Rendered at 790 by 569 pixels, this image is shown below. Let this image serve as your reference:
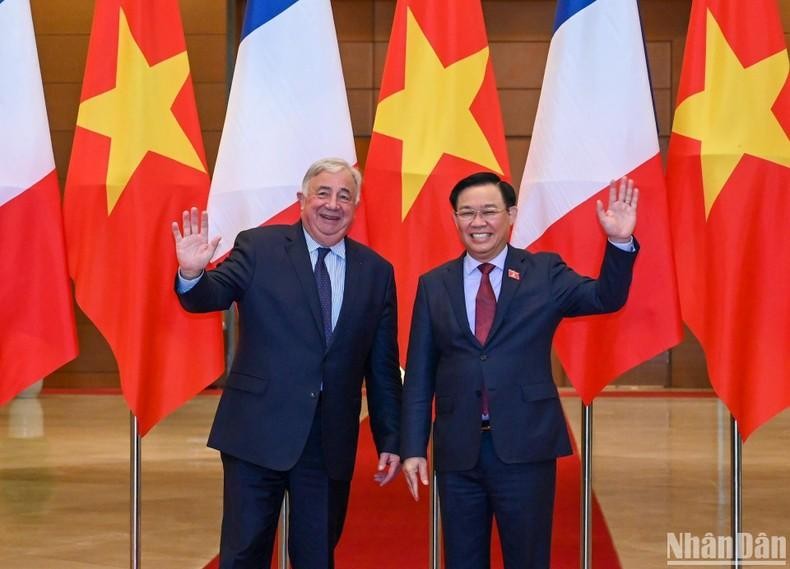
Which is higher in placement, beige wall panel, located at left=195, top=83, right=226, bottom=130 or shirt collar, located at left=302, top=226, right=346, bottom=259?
beige wall panel, located at left=195, top=83, right=226, bottom=130

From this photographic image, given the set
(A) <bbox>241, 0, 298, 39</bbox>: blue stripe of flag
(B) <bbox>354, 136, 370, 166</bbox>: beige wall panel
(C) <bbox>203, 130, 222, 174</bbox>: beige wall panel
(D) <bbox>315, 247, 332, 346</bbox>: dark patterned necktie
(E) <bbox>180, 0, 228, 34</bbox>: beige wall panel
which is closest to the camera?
(D) <bbox>315, 247, 332, 346</bbox>: dark patterned necktie

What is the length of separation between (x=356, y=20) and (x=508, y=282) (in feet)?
35.1

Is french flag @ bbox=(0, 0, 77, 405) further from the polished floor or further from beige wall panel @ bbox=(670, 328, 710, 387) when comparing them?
beige wall panel @ bbox=(670, 328, 710, 387)

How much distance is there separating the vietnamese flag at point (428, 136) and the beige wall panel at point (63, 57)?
1004 centimetres

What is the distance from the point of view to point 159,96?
386cm

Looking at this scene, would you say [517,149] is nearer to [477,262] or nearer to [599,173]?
[599,173]

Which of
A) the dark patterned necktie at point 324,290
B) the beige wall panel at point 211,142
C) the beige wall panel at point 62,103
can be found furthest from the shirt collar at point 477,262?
the beige wall panel at point 62,103

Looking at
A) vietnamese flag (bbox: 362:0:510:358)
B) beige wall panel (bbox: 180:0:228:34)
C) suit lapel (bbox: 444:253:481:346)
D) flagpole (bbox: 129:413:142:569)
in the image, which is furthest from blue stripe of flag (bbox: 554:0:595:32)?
beige wall panel (bbox: 180:0:228:34)

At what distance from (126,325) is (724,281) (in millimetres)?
2046

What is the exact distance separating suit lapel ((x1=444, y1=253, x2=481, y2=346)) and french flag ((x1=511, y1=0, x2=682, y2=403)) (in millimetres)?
827

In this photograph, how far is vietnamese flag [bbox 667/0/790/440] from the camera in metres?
3.71

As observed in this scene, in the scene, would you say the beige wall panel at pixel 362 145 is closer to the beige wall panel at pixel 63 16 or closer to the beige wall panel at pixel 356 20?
the beige wall panel at pixel 356 20

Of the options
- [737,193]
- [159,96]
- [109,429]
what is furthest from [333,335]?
[109,429]

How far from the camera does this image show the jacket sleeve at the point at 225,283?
300 centimetres
